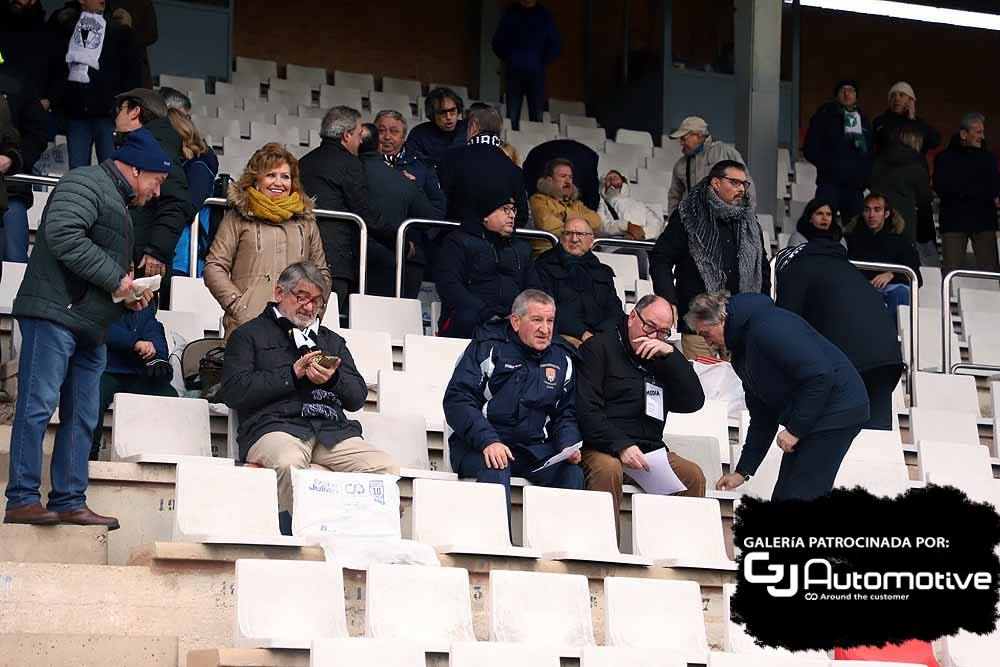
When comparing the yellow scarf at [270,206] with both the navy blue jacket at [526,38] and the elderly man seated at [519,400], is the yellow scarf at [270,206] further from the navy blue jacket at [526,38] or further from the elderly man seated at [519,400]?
the navy blue jacket at [526,38]

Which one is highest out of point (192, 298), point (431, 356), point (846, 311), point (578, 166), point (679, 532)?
point (578, 166)

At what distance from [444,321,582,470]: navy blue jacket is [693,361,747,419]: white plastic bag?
4.94ft

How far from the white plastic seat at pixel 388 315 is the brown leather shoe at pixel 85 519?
8.19 ft

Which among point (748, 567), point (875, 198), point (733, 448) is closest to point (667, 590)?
point (748, 567)

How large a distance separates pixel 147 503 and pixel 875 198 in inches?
219

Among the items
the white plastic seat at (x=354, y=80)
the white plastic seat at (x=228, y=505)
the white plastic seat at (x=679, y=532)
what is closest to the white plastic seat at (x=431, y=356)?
the white plastic seat at (x=679, y=532)

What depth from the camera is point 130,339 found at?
6660 mm

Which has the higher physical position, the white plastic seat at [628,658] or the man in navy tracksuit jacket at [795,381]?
the man in navy tracksuit jacket at [795,381]

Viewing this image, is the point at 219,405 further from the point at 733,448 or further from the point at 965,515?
the point at 965,515

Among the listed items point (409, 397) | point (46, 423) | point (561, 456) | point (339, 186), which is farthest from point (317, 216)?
point (46, 423)

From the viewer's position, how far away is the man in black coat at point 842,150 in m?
11.5

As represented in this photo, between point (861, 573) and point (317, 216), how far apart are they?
346 cm

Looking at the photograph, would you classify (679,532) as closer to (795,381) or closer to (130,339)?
(795,381)

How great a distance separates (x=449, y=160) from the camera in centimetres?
856
